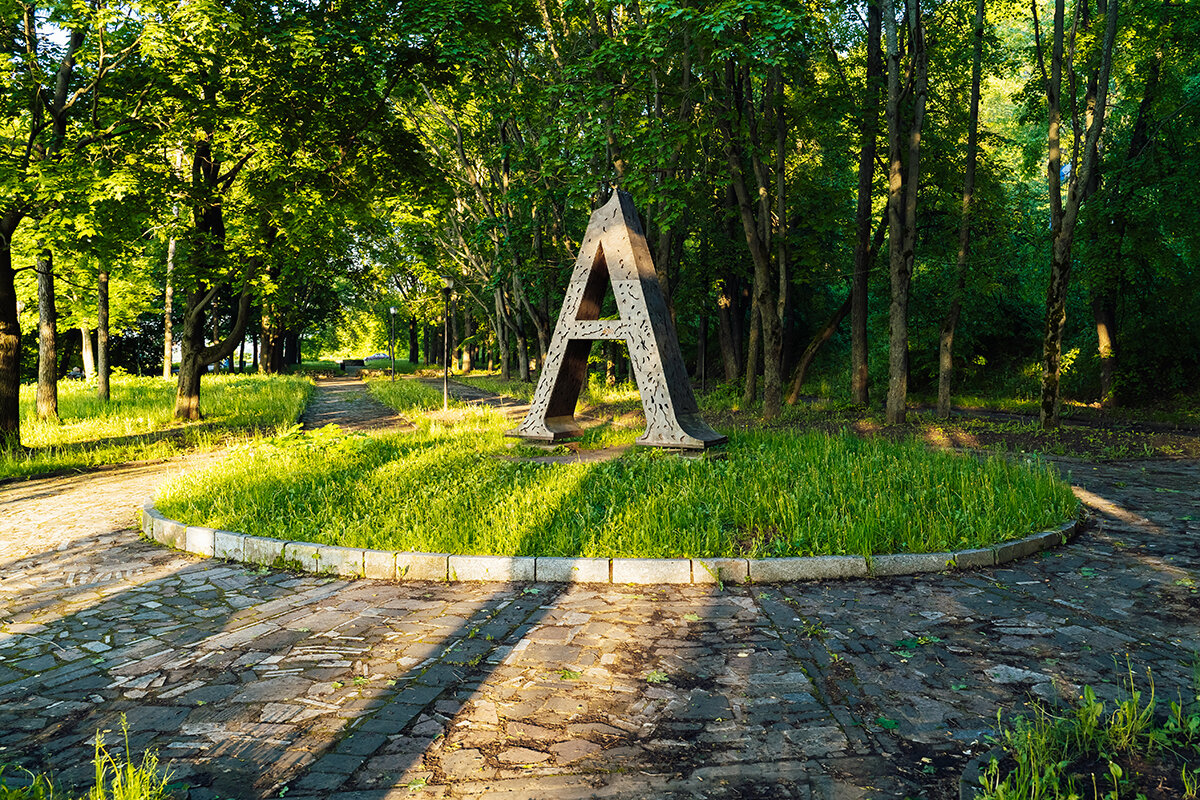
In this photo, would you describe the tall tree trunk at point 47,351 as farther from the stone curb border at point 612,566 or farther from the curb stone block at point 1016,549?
the curb stone block at point 1016,549

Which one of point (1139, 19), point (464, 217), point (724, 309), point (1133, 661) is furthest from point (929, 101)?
point (1133, 661)

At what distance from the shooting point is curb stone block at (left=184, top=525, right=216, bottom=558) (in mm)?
6727

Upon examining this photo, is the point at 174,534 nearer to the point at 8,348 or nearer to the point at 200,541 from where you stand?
the point at 200,541

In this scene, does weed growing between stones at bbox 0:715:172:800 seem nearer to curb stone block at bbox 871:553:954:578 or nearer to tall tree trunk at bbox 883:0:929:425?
curb stone block at bbox 871:553:954:578

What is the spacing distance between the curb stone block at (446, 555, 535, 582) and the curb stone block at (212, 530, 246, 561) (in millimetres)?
2139

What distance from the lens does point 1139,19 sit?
16141 millimetres

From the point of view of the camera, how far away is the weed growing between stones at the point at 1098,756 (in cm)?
265

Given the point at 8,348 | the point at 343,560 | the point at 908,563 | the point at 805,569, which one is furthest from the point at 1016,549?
the point at 8,348

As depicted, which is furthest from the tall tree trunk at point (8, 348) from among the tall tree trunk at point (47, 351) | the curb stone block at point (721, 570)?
the curb stone block at point (721, 570)

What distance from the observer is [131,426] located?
51.7 ft

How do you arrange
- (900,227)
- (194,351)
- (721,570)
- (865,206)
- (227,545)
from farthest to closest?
(865,206), (194,351), (900,227), (227,545), (721,570)

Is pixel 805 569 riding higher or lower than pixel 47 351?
lower

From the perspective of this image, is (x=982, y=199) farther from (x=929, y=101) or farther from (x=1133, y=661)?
(x=1133, y=661)

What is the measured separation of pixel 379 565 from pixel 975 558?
4.85 meters
